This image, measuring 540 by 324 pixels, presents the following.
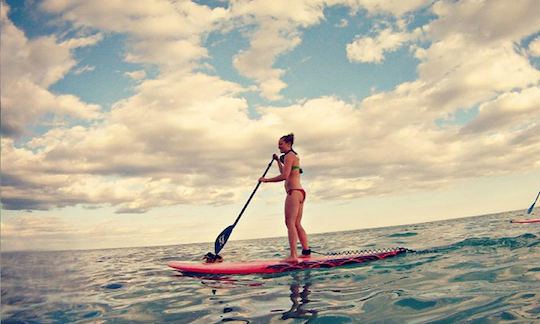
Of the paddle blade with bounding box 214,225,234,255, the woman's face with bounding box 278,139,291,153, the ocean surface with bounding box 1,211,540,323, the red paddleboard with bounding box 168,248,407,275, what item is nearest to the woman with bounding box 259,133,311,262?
the woman's face with bounding box 278,139,291,153

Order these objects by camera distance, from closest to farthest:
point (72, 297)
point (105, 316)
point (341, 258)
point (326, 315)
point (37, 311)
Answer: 1. point (326, 315)
2. point (105, 316)
3. point (37, 311)
4. point (72, 297)
5. point (341, 258)

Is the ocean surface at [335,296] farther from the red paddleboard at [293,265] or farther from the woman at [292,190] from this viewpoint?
the woman at [292,190]

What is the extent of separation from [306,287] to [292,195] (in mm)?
2540

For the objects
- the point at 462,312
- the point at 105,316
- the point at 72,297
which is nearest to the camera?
the point at 462,312

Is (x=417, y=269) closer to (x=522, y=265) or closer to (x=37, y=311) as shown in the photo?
(x=522, y=265)

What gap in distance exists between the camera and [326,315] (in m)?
3.59

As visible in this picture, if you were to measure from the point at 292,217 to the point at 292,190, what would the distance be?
57cm

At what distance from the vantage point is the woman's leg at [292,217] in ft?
24.0

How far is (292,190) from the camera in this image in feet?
24.6

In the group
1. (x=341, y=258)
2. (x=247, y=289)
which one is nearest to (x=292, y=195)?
(x=341, y=258)

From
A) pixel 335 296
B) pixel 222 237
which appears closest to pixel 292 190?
pixel 222 237

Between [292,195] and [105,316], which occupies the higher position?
[292,195]

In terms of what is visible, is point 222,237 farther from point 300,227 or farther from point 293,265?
point 293,265

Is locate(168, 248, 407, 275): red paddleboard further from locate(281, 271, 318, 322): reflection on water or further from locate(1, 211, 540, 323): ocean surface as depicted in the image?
locate(281, 271, 318, 322): reflection on water
